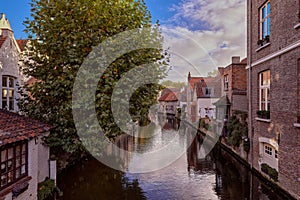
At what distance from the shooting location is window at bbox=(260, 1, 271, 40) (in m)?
11.4

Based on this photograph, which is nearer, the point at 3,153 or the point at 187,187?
the point at 3,153

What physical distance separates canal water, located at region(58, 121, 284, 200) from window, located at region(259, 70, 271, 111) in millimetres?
3324

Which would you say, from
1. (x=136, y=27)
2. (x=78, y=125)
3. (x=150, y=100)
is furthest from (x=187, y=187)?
(x=136, y=27)

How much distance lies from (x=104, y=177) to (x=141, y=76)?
571 centimetres

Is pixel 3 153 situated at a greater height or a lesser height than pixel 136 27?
lesser

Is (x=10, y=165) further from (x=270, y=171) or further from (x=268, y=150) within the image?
(x=268, y=150)

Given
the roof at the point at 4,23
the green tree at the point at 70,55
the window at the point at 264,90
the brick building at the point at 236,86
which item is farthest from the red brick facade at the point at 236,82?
the roof at the point at 4,23

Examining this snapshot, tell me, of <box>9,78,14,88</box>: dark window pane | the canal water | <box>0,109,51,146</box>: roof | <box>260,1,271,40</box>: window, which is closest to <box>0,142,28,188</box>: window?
<box>0,109,51,146</box>: roof

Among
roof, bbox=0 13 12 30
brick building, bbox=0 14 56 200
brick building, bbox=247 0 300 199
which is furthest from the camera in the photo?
roof, bbox=0 13 12 30

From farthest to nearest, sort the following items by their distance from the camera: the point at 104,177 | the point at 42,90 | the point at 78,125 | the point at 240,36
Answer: the point at 240,36 → the point at 104,177 → the point at 42,90 → the point at 78,125

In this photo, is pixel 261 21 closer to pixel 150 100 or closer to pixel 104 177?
pixel 150 100

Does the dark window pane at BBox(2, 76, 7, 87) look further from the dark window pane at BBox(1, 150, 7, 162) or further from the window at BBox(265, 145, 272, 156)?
the window at BBox(265, 145, 272, 156)

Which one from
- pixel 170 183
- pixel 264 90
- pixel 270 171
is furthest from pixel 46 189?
pixel 264 90

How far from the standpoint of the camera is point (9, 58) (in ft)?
35.3
